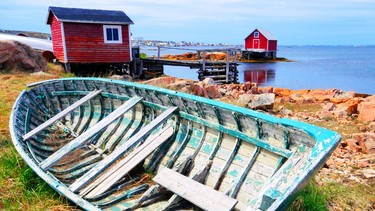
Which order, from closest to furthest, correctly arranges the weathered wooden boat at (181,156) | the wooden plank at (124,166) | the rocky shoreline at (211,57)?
1. the weathered wooden boat at (181,156)
2. the wooden plank at (124,166)
3. the rocky shoreline at (211,57)

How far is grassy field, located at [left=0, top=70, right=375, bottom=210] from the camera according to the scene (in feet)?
12.2

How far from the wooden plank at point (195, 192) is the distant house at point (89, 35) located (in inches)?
612

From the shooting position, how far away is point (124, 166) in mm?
4090

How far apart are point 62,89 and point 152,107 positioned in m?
2.99

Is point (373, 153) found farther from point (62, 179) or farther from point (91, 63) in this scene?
point (91, 63)

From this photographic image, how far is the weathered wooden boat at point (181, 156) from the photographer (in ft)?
9.25

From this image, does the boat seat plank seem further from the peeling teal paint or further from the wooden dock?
the wooden dock

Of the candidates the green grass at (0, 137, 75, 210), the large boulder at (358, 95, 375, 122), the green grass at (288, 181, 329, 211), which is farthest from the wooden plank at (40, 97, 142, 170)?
the large boulder at (358, 95, 375, 122)

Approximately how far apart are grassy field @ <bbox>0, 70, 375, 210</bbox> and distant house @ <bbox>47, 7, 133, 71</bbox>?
504 inches

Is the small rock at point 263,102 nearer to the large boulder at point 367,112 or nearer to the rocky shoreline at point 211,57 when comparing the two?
the large boulder at point 367,112

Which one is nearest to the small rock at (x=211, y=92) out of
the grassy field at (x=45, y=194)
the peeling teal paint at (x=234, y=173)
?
the grassy field at (x=45, y=194)

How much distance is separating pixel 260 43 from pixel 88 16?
3950cm

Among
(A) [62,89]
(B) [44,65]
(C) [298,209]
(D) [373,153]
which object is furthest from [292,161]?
(B) [44,65]

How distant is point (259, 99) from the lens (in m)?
11.3
